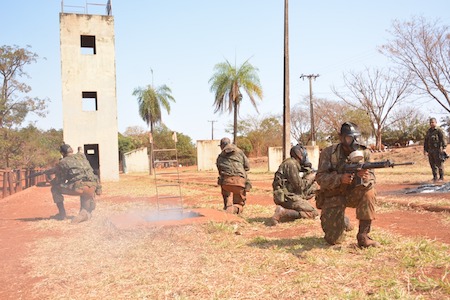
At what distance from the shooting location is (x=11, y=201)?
1423 centimetres

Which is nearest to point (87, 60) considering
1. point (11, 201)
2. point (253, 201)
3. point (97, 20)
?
point (97, 20)

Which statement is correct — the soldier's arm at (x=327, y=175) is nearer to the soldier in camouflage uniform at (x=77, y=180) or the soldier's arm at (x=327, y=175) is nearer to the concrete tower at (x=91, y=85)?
the soldier in camouflage uniform at (x=77, y=180)

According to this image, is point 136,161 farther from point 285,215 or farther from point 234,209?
point 285,215

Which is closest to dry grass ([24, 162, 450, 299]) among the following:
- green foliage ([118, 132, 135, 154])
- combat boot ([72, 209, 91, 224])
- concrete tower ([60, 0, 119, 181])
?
combat boot ([72, 209, 91, 224])

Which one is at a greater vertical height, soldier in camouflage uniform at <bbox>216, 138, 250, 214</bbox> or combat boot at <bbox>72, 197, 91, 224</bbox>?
soldier in camouflage uniform at <bbox>216, 138, 250, 214</bbox>

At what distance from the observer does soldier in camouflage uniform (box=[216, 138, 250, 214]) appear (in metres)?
9.28

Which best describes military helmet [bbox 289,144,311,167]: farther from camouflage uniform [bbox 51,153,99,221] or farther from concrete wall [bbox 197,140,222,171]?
concrete wall [bbox 197,140,222,171]

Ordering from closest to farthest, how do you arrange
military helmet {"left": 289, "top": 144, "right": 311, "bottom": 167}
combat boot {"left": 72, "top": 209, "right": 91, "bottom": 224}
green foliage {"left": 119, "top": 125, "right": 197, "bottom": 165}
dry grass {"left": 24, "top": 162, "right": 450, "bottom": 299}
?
dry grass {"left": 24, "top": 162, "right": 450, "bottom": 299} → military helmet {"left": 289, "top": 144, "right": 311, "bottom": 167} → combat boot {"left": 72, "top": 209, "right": 91, "bottom": 224} → green foliage {"left": 119, "top": 125, "right": 197, "bottom": 165}

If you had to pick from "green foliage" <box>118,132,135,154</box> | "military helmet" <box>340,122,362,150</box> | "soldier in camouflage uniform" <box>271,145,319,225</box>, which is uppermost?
"green foliage" <box>118,132,135,154</box>

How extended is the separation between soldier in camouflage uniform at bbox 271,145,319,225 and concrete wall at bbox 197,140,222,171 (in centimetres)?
2813

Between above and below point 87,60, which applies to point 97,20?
above

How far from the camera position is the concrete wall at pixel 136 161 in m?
41.8

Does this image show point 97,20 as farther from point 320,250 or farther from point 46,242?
point 320,250

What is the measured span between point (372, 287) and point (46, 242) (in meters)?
5.34
